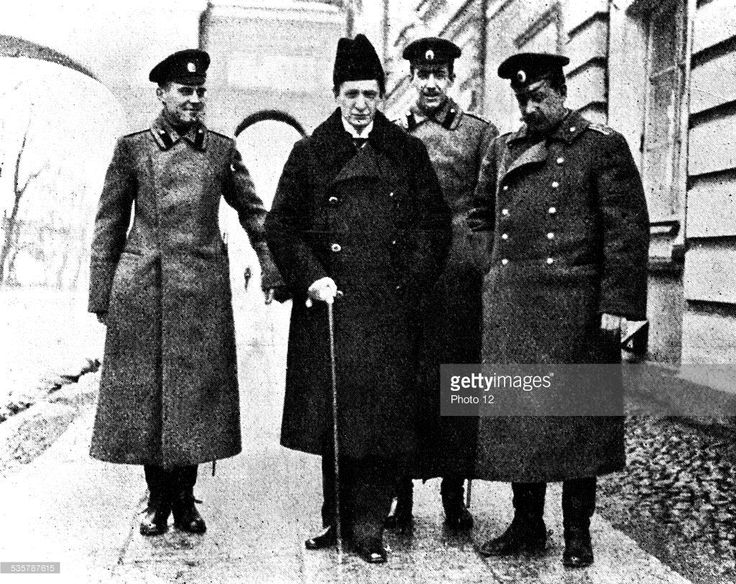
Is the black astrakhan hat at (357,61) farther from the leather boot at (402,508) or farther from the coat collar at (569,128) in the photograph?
the leather boot at (402,508)

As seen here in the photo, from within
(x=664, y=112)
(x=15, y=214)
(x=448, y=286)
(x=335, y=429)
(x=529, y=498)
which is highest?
(x=664, y=112)

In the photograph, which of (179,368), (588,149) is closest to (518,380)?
(588,149)

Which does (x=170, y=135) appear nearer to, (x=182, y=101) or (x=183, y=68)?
(x=182, y=101)

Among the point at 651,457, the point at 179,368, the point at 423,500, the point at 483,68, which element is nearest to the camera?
the point at 179,368

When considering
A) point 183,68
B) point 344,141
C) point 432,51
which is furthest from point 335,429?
point 432,51

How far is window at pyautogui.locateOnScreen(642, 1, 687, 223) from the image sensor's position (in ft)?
22.7

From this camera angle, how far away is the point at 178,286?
3.90m

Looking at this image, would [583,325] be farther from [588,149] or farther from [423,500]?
[423,500]

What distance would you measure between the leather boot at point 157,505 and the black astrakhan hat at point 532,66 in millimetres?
2154

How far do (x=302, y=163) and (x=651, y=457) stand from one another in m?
3.04

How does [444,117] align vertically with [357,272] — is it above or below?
above

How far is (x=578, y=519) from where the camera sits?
3.51 m

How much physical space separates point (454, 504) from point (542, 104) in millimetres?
1717

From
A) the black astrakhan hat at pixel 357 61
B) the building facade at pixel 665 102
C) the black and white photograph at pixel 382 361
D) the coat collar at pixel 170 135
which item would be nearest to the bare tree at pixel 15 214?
the black and white photograph at pixel 382 361
